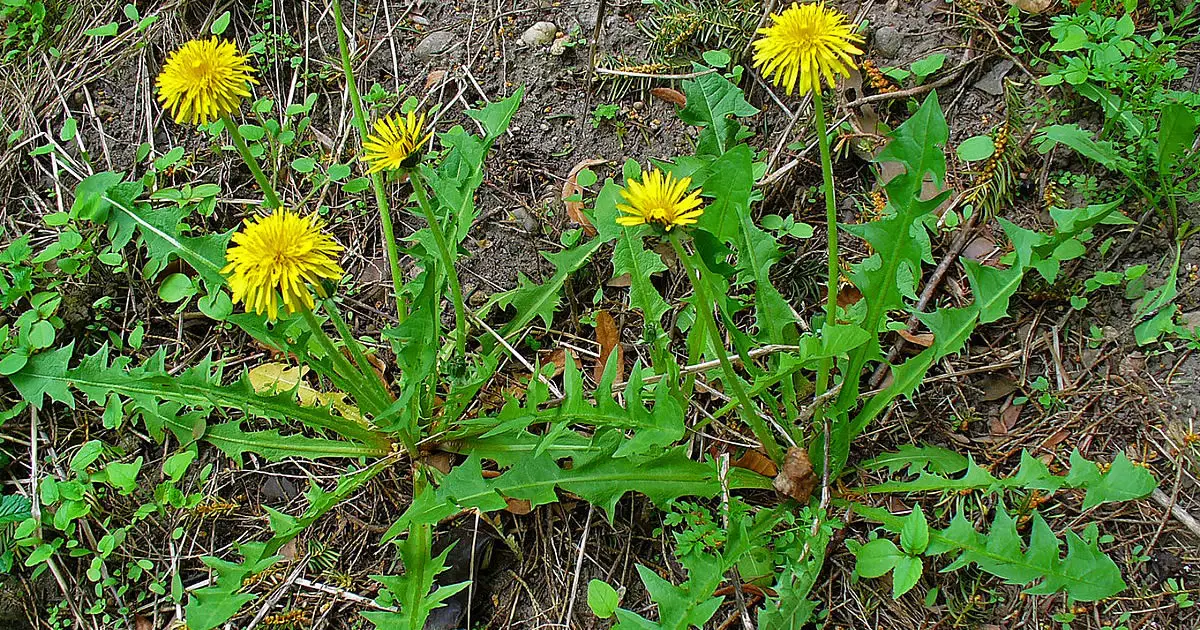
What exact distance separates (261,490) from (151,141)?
1.47m

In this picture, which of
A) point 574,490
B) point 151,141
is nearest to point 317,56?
point 151,141

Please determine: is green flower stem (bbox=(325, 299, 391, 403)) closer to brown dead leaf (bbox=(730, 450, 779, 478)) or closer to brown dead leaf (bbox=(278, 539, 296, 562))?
brown dead leaf (bbox=(278, 539, 296, 562))

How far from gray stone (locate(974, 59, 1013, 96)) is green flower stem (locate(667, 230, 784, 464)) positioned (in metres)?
1.22

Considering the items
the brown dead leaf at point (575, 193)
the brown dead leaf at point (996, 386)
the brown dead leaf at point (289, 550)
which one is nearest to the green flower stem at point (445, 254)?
the brown dead leaf at point (575, 193)

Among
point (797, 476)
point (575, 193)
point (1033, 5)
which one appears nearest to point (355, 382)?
point (575, 193)

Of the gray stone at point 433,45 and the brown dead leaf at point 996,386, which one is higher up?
the gray stone at point 433,45

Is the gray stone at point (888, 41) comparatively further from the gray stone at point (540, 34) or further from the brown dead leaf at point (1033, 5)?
the gray stone at point (540, 34)

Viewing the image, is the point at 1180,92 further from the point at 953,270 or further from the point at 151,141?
the point at 151,141

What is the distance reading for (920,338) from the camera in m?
2.49

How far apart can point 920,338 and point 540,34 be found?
5.73 ft

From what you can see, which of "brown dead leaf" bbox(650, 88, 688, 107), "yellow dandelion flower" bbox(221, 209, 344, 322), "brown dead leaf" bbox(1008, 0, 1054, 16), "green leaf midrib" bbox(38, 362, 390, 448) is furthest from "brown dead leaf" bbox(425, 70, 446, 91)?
"brown dead leaf" bbox(1008, 0, 1054, 16)

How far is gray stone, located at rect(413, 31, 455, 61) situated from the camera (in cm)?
328

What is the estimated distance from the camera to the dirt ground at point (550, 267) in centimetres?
222

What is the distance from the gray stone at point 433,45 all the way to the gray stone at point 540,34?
0.31m
